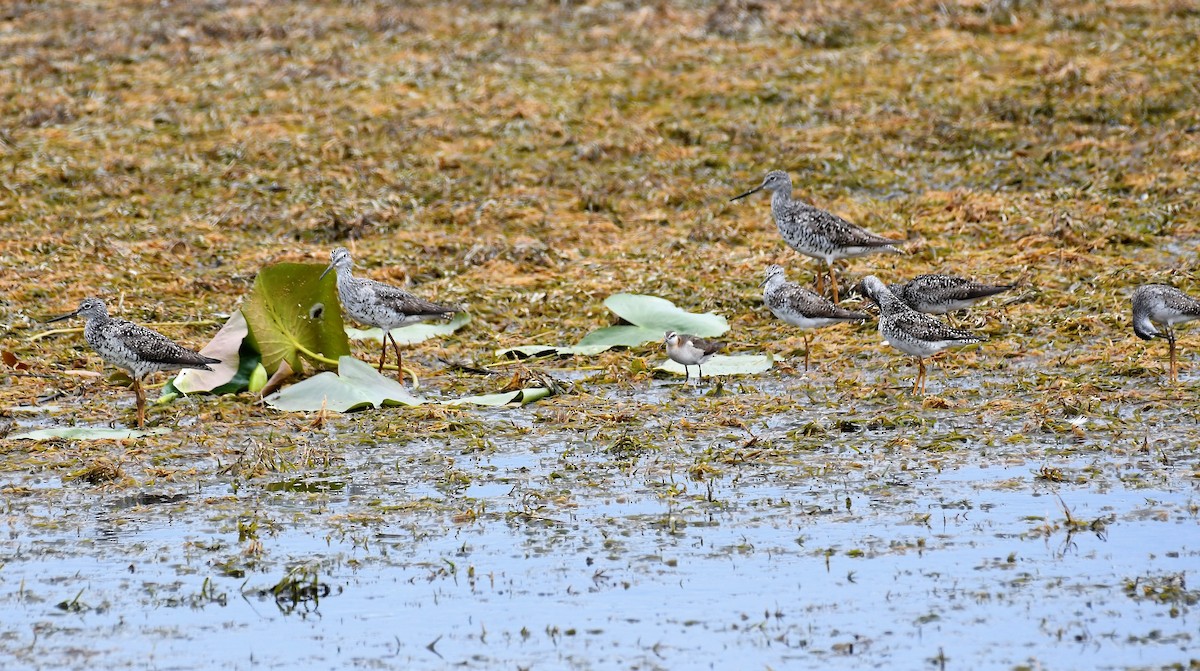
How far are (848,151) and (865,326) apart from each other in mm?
4236

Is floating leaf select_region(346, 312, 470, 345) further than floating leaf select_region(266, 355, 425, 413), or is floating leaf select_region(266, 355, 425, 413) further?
floating leaf select_region(346, 312, 470, 345)

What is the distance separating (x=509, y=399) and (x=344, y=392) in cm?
113

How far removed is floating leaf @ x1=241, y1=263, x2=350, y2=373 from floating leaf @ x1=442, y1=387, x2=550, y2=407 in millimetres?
1183

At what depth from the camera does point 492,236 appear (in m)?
14.9

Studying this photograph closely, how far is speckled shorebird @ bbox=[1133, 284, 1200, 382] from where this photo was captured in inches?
418

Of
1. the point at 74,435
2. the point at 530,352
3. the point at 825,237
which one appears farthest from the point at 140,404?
the point at 825,237

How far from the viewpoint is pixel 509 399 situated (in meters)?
10.6

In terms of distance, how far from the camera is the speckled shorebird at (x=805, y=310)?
38.2 ft

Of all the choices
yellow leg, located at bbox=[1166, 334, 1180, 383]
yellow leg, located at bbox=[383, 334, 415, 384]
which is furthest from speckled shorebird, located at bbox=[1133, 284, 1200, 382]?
yellow leg, located at bbox=[383, 334, 415, 384]

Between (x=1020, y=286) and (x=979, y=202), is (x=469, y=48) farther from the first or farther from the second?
(x=1020, y=286)

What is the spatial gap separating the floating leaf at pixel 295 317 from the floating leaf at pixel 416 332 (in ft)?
3.27

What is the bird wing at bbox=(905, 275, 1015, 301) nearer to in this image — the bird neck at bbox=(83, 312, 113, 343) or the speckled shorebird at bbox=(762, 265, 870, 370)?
the speckled shorebird at bbox=(762, 265, 870, 370)

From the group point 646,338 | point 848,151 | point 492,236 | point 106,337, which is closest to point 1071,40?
point 848,151

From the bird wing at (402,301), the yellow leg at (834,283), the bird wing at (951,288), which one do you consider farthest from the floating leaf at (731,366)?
the bird wing at (402,301)
